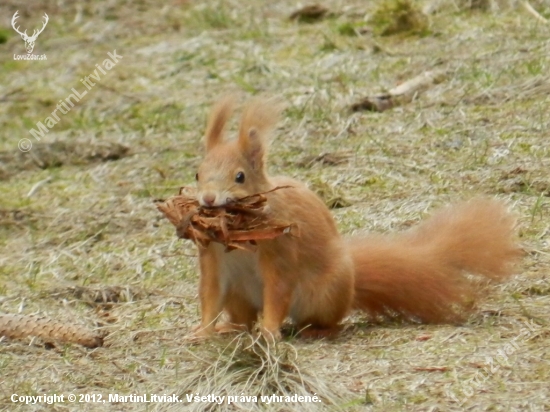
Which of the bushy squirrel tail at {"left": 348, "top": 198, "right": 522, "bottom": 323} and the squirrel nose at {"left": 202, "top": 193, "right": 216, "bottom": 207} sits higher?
the squirrel nose at {"left": 202, "top": 193, "right": 216, "bottom": 207}

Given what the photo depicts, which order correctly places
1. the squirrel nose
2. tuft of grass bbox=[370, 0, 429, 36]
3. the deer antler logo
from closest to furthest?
the squirrel nose
tuft of grass bbox=[370, 0, 429, 36]
the deer antler logo

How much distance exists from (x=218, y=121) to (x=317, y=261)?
2.11ft

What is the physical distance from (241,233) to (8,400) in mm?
975

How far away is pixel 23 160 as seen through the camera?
8.12 metres

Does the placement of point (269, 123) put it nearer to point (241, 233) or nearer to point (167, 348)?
point (241, 233)

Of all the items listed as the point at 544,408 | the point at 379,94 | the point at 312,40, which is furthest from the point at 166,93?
the point at 544,408

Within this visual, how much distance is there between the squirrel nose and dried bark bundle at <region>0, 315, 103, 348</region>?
94cm

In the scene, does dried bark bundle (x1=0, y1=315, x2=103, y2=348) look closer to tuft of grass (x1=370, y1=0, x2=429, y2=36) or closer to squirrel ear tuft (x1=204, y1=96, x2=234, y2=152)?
squirrel ear tuft (x1=204, y1=96, x2=234, y2=152)

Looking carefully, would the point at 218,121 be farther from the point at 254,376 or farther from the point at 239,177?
the point at 254,376
